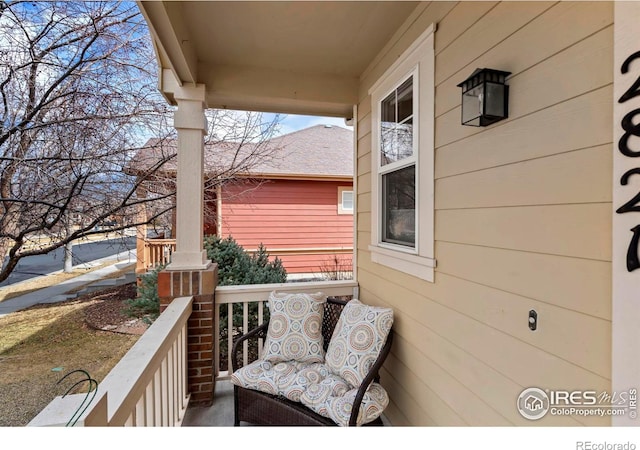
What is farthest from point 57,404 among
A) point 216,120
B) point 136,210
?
point 216,120

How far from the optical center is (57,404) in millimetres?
821

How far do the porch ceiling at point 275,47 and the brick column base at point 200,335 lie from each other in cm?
163

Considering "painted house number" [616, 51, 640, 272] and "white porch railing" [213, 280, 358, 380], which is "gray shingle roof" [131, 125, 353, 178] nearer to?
"white porch railing" [213, 280, 358, 380]

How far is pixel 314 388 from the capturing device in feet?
6.47

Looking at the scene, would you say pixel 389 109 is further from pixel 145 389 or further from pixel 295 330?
pixel 145 389

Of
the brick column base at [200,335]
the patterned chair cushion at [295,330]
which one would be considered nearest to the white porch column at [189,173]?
the brick column base at [200,335]

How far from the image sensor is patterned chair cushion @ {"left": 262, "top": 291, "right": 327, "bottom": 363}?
2307 mm

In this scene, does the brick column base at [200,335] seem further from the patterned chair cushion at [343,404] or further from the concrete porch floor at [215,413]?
the patterned chair cushion at [343,404]

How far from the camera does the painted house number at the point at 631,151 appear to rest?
0.86 meters

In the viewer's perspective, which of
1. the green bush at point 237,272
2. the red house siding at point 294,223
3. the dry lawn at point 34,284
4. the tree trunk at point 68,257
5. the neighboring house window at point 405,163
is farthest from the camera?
the red house siding at point 294,223

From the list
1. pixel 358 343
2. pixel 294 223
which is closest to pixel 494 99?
pixel 358 343

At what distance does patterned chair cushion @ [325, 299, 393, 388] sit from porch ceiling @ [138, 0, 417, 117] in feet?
6.66

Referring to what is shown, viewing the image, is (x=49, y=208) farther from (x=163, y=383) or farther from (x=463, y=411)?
(x=463, y=411)

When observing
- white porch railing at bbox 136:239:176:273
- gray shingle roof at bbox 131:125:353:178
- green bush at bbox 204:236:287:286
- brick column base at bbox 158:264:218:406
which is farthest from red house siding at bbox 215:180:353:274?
brick column base at bbox 158:264:218:406
